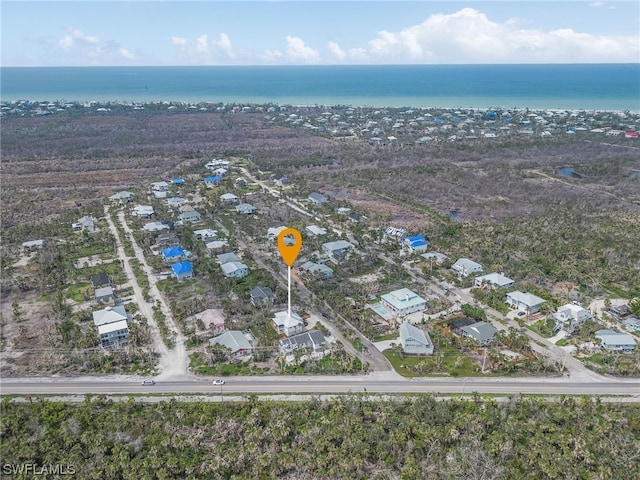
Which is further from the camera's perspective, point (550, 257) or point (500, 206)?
point (500, 206)

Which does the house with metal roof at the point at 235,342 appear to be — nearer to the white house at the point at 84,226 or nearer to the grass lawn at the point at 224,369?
the grass lawn at the point at 224,369

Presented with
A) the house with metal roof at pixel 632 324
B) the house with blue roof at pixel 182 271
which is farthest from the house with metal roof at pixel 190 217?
the house with metal roof at pixel 632 324

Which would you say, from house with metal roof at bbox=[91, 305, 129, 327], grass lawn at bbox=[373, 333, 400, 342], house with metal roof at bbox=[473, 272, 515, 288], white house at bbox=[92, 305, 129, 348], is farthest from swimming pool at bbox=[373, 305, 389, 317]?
house with metal roof at bbox=[91, 305, 129, 327]

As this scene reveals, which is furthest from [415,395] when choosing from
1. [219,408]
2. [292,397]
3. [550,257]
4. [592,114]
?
[592,114]

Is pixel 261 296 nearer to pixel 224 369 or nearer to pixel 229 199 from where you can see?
pixel 224 369

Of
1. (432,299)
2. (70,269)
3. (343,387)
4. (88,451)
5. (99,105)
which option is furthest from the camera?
(99,105)

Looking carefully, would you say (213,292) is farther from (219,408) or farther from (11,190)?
(11,190)

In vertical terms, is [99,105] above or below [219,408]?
above
